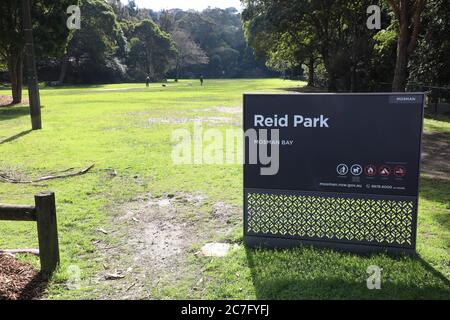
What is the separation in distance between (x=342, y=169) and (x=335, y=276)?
120cm

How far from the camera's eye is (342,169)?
525cm

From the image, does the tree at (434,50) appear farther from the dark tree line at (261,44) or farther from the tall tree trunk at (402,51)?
the tall tree trunk at (402,51)

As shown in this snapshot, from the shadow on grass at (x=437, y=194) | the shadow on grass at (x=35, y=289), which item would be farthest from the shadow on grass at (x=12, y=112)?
the shadow on grass at (x=437, y=194)

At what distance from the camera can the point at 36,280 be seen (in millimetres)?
4875

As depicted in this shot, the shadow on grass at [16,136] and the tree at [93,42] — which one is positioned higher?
the tree at [93,42]

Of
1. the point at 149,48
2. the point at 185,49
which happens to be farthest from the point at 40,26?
the point at 185,49

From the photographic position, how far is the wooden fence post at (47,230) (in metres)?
4.82

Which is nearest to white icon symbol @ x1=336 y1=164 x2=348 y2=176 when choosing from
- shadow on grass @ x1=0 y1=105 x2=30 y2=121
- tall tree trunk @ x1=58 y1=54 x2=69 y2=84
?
shadow on grass @ x1=0 y1=105 x2=30 y2=121

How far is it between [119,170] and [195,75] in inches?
3491

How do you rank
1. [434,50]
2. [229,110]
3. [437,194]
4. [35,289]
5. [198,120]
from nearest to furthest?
[35,289] → [437,194] → [198,120] → [434,50] → [229,110]

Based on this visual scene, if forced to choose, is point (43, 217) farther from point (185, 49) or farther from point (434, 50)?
point (185, 49)

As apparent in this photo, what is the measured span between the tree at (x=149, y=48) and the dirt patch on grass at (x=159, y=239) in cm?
6804

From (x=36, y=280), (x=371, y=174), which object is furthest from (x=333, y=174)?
(x=36, y=280)
